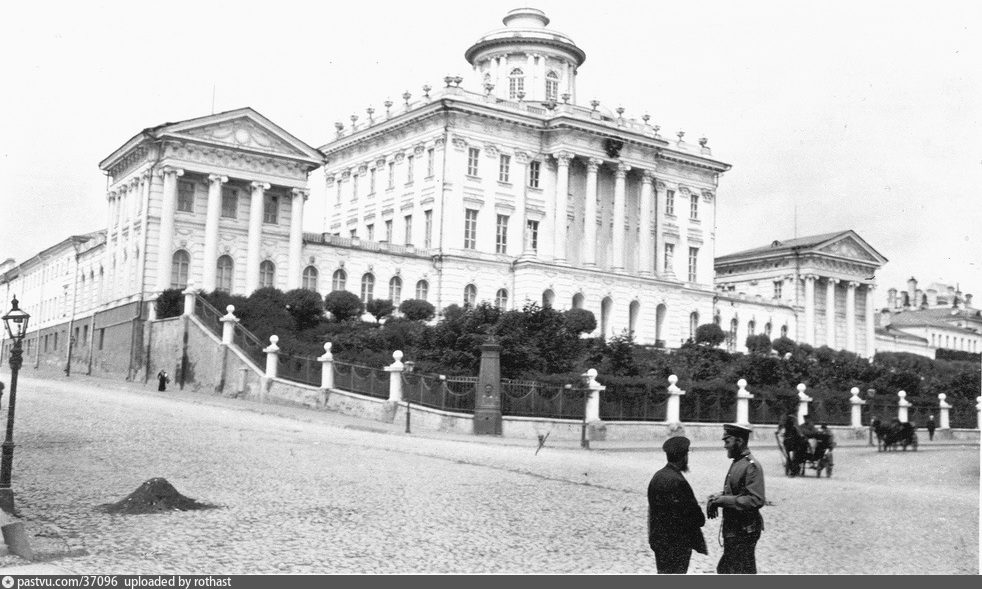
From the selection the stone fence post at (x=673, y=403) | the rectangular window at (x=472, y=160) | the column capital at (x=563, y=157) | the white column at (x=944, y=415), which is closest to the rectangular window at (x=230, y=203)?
the rectangular window at (x=472, y=160)

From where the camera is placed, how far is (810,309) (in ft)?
224

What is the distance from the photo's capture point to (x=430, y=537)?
453 inches

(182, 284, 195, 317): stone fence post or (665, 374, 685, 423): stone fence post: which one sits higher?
(182, 284, 195, 317): stone fence post

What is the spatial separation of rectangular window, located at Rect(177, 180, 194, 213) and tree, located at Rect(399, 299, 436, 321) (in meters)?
10.8

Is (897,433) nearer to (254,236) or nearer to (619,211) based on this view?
(254,236)

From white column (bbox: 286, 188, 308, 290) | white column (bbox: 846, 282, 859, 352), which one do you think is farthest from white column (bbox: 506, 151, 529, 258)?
white column (bbox: 846, 282, 859, 352)

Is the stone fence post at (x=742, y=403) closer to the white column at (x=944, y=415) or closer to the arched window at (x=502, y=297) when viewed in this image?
the white column at (x=944, y=415)

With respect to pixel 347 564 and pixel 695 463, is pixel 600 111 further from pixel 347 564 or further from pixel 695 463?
pixel 347 564

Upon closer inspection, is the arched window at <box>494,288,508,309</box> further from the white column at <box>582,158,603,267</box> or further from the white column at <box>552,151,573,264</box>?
the white column at <box>582,158,603,267</box>

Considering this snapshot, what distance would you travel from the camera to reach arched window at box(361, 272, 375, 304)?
5391 centimetres

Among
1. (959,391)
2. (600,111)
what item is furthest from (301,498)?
(600,111)

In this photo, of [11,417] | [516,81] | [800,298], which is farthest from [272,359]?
[800,298]

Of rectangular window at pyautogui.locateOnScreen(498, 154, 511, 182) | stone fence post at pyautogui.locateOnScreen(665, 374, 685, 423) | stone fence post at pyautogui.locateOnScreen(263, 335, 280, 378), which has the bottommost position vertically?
stone fence post at pyautogui.locateOnScreen(665, 374, 685, 423)
